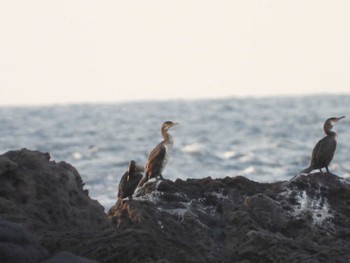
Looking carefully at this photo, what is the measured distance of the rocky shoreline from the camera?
9719 millimetres

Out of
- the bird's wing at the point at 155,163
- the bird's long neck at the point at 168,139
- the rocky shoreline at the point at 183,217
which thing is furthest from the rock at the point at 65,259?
the bird's long neck at the point at 168,139

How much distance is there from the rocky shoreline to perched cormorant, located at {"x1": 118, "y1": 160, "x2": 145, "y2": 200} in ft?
0.61

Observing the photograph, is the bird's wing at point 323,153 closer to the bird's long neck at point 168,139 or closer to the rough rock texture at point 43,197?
the bird's long neck at point 168,139

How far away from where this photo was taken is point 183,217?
1077cm

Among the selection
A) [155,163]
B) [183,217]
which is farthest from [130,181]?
[183,217]

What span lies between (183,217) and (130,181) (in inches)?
53.4

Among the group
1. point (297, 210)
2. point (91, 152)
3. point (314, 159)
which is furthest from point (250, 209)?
point (91, 152)

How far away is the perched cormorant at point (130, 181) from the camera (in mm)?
11820

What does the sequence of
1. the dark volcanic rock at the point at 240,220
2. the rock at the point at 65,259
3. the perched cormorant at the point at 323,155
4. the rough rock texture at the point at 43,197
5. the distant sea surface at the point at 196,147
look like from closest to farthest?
the rock at the point at 65,259
the dark volcanic rock at the point at 240,220
the rough rock texture at the point at 43,197
the perched cormorant at the point at 323,155
the distant sea surface at the point at 196,147

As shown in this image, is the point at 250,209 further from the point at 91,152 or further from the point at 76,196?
the point at 91,152

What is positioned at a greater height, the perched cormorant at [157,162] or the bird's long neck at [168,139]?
the bird's long neck at [168,139]

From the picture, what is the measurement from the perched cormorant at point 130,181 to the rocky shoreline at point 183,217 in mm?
185

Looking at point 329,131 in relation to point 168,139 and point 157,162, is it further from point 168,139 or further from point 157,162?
point 157,162

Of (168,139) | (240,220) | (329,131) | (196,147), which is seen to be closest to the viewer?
(240,220)
